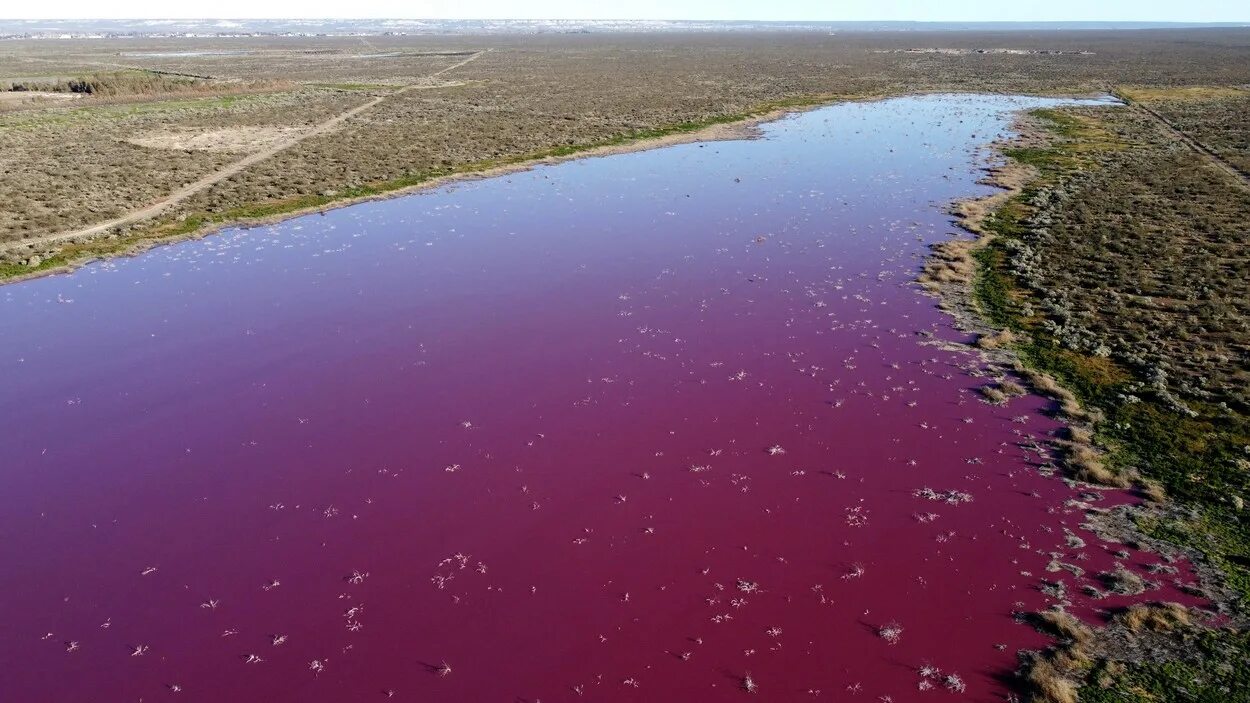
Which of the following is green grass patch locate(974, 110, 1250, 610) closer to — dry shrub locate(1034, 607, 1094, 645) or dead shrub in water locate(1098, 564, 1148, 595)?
dead shrub in water locate(1098, 564, 1148, 595)

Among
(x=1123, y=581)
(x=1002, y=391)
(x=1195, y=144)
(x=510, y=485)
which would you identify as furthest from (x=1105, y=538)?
(x=1195, y=144)

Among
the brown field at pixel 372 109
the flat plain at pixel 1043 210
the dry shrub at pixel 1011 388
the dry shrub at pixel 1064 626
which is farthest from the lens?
the brown field at pixel 372 109

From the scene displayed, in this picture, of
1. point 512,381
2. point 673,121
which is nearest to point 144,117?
point 673,121

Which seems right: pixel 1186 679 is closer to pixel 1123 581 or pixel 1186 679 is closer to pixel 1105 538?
pixel 1123 581

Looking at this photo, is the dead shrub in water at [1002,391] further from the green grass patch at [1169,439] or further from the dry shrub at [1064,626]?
the dry shrub at [1064,626]

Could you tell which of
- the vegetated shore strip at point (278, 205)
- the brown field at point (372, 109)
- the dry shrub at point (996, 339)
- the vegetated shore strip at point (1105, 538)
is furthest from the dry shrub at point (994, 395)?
the brown field at point (372, 109)

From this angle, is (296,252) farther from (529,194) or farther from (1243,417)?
(1243,417)

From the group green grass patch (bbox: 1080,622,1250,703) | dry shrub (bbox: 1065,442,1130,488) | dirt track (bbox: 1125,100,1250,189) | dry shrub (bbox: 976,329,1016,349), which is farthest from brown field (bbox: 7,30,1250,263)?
green grass patch (bbox: 1080,622,1250,703)
